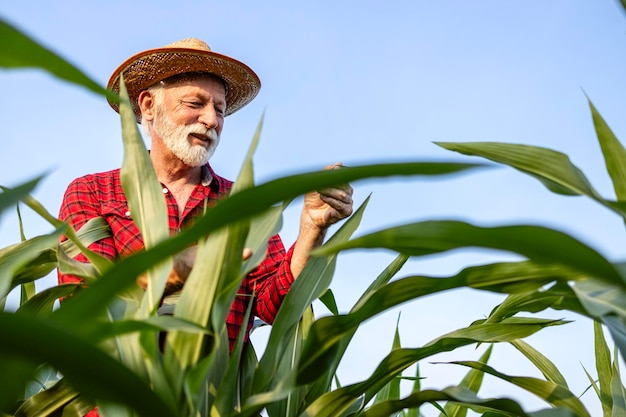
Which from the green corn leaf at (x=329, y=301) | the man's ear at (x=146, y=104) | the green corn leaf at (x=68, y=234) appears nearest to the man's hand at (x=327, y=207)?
the green corn leaf at (x=329, y=301)

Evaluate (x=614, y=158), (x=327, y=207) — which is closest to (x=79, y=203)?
(x=327, y=207)

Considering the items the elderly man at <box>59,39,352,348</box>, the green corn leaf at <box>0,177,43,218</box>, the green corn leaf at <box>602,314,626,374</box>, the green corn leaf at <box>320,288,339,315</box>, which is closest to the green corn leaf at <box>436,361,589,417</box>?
the green corn leaf at <box>602,314,626,374</box>

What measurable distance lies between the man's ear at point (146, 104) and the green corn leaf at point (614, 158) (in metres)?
1.84

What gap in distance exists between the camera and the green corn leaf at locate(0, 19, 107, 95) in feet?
1.49

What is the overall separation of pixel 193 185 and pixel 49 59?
6.18 ft

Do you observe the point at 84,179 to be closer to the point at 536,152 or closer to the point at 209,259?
the point at 209,259

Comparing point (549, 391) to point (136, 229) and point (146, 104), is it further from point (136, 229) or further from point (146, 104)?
point (146, 104)

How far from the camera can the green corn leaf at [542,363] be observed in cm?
135

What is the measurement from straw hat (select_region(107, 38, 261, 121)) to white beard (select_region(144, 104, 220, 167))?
0.14 meters

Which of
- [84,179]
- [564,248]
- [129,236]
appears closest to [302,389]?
[564,248]

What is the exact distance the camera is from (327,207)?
1.52 metres

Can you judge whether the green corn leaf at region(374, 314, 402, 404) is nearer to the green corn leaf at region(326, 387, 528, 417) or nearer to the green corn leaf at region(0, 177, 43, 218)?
the green corn leaf at region(326, 387, 528, 417)

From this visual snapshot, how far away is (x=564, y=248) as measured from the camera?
1.77ft

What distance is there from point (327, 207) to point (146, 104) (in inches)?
48.2
